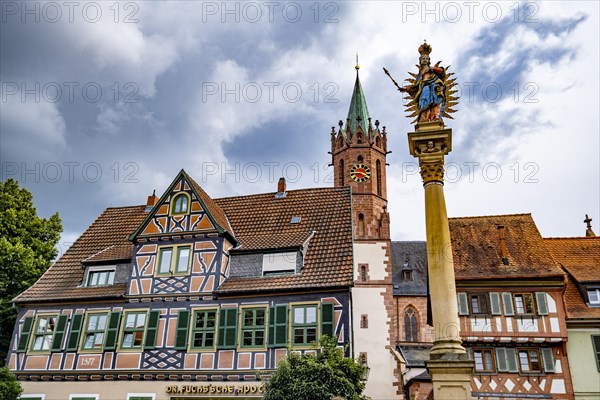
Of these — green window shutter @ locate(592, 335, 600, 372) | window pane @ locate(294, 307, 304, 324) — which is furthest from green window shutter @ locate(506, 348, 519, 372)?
window pane @ locate(294, 307, 304, 324)

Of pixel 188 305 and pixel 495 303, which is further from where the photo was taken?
pixel 495 303

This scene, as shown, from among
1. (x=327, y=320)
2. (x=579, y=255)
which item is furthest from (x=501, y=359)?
(x=327, y=320)

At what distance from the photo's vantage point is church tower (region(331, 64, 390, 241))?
38.1m

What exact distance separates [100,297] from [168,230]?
359 centimetres

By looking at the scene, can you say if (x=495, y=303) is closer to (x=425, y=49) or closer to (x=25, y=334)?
(x=425, y=49)

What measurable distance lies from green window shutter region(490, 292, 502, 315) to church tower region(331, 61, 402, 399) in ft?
14.2

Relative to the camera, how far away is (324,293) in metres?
20.4

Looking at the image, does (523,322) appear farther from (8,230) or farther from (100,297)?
(8,230)

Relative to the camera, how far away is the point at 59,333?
22.3 m

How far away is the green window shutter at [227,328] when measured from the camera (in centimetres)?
2038

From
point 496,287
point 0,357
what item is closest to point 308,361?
point 496,287

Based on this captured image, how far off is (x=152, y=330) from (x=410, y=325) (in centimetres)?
2403

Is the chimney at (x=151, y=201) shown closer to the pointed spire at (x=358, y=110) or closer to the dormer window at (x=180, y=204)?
the dormer window at (x=180, y=204)

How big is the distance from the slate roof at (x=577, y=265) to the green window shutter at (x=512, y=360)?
264 cm
